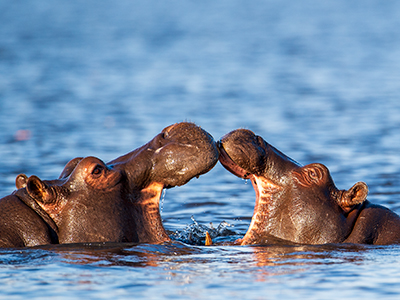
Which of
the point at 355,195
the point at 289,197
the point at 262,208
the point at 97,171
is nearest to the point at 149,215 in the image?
the point at 97,171

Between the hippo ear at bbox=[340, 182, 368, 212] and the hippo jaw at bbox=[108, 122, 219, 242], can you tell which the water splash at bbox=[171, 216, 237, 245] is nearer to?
the hippo jaw at bbox=[108, 122, 219, 242]

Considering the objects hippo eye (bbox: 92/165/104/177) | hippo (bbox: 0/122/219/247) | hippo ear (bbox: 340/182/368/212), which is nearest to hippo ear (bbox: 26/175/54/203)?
hippo (bbox: 0/122/219/247)

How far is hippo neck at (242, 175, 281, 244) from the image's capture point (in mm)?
8711

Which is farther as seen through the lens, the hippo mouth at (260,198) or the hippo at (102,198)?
the hippo mouth at (260,198)

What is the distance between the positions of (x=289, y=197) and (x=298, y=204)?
Result: 158mm

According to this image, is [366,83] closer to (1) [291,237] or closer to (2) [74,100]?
(2) [74,100]

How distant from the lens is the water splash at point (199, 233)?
995 cm

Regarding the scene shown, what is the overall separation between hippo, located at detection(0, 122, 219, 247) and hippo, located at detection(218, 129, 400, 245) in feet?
2.36

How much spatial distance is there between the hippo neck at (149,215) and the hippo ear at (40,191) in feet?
2.93

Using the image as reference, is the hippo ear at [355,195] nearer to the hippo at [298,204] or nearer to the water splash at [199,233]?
the hippo at [298,204]

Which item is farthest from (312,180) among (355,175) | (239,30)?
(239,30)

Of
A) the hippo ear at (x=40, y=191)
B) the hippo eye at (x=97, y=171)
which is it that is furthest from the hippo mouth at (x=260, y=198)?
the hippo ear at (x=40, y=191)

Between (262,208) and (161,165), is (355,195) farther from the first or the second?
(161,165)

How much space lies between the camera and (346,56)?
39.0 metres
